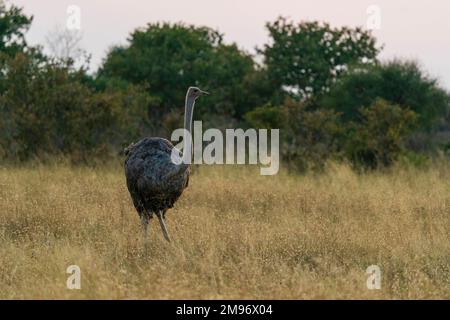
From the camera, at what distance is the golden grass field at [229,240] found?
638cm

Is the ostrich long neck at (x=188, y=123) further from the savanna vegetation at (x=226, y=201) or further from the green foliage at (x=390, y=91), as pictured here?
the green foliage at (x=390, y=91)

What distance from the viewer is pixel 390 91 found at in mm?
26609

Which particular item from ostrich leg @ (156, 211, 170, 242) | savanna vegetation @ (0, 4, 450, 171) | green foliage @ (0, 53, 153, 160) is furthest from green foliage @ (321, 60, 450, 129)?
ostrich leg @ (156, 211, 170, 242)

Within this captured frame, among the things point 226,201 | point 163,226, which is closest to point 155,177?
point 163,226

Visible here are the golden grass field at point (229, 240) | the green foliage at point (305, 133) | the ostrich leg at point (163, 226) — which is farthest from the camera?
the green foliage at point (305, 133)

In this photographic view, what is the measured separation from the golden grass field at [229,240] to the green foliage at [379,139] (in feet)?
11.4

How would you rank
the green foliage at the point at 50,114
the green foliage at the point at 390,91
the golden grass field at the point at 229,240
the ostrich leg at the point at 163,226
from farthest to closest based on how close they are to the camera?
the green foliage at the point at 390,91 → the green foliage at the point at 50,114 → the ostrich leg at the point at 163,226 → the golden grass field at the point at 229,240

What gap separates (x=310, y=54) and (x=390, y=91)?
13.8ft

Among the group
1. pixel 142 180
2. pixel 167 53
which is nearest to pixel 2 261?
pixel 142 180

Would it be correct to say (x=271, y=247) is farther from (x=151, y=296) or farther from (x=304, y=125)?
(x=304, y=125)

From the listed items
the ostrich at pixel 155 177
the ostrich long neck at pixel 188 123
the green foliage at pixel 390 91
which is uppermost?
the green foliage at pixel 390 91

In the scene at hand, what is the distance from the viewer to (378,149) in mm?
16781

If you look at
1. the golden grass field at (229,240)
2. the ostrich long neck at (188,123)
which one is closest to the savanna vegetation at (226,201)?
the golden grass field at (229,240)

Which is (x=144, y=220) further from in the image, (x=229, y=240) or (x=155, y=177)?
(x=229, y=240)
